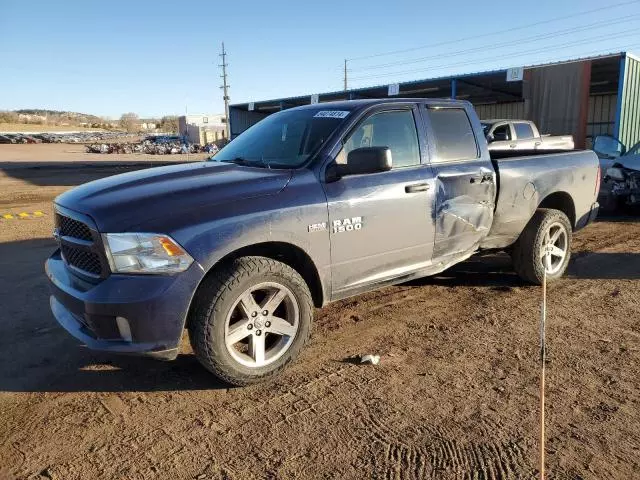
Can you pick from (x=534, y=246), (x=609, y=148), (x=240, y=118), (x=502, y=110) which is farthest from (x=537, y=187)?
(x=240, y=118)

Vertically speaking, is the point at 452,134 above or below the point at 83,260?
above

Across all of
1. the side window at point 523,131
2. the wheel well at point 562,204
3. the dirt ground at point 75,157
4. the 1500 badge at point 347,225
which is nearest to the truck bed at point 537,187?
the wheel well at point 562,204

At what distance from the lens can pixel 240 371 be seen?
3.31 metres

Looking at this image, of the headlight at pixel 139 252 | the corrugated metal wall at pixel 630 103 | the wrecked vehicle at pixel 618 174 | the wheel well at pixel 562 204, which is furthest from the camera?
the corrugated metal wall at pixel 630 103

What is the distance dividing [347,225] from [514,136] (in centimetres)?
1241

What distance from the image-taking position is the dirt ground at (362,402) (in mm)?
2604

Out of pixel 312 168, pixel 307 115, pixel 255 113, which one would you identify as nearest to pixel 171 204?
pixel 312 168

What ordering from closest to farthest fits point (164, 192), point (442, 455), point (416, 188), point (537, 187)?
point (442, 455)
point (164, 192)
point (416, 188)
point (537, 187)

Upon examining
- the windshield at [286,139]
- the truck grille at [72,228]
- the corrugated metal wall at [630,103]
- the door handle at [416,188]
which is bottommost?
the truck grille at [72,228]

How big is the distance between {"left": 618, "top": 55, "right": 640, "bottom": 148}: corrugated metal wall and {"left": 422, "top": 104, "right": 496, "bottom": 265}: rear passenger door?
16.1 m

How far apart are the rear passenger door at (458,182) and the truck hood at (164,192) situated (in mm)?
1538

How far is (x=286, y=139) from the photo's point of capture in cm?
421

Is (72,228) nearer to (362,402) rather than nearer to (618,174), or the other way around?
(362,402)

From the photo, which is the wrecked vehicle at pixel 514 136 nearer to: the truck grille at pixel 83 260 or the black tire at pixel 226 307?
the black tire at pixel 226 307
